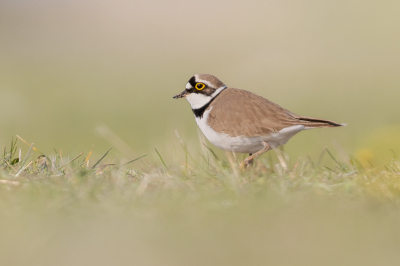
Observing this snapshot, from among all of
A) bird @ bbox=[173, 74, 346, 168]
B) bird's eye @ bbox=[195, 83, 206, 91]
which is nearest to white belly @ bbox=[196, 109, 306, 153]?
bird @ bbox=[173, 74, 346, 168]

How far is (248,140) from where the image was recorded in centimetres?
508

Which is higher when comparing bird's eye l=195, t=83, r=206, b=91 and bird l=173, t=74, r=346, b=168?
bird's eye l=195, t=83, r=206, b=91

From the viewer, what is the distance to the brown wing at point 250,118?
5059 millimetres

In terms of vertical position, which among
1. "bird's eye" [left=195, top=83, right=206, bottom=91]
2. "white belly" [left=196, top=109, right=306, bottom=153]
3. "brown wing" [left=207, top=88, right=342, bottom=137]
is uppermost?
"bird's eye" [left=195, top=83, right=206, bottom=91]

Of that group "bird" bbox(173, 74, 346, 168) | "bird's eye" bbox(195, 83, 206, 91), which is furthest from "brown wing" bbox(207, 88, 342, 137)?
"bird's eye" bbox(195, 83, 206, 91)

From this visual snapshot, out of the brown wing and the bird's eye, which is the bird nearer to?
the brown wing

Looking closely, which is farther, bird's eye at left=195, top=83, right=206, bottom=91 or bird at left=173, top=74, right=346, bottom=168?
bird's eye at left=195, top=83, right=206, bottom=91

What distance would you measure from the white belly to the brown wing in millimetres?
50

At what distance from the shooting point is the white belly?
16.6 ft

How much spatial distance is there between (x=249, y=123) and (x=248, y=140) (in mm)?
197

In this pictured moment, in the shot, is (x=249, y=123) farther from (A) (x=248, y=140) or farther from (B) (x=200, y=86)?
(B) (x=200, y=86)

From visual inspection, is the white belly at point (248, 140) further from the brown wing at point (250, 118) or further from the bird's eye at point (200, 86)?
the bird's eye at point (200, 86)

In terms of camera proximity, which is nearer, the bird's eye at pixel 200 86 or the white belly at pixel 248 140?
the white belly at pixel 248 140

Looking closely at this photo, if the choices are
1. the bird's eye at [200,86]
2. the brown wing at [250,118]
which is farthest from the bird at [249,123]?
the bird's eye at [200,86]
